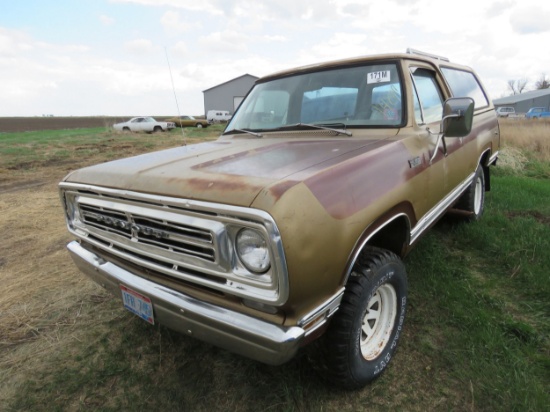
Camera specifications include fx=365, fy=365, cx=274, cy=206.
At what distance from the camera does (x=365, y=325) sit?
7.13ft

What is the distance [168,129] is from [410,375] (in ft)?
95.3

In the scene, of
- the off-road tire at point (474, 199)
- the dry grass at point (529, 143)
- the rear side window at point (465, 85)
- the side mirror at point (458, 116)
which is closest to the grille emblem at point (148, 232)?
the side mirror at point (458, 116)

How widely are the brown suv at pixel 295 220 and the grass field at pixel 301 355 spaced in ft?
1.00

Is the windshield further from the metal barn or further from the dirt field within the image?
the metal barn

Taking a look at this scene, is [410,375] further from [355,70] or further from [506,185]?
[506,185]

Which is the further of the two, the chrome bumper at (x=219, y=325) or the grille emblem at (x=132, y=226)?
the grille emblem at (x=132, y=226)

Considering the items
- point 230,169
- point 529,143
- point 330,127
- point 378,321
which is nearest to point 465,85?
point 330,127

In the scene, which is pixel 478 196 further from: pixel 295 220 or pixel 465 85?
pixel 295 220

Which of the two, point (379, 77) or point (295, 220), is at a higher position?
point (379, 77)

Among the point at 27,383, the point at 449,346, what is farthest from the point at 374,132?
the point at 27,383

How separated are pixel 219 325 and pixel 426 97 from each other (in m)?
2.49

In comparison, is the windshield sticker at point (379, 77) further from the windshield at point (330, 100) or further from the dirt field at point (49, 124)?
the dirt field at point (49, 124)

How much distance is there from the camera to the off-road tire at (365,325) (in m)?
1.83

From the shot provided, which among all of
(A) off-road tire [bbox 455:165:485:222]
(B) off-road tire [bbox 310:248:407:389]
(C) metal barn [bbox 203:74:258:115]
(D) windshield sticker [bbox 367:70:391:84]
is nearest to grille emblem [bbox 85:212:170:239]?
(B) off-road tire [bbox 310:248:407:389]
